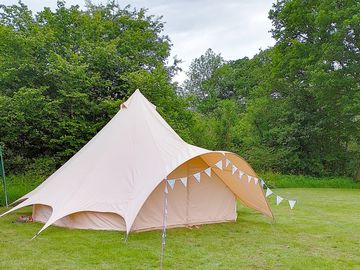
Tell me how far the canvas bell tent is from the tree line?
3313 millimetres

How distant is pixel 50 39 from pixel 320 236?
29.6ft

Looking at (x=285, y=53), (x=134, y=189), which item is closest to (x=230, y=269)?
(x=134, y=189)

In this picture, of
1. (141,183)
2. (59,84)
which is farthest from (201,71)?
(141,183)

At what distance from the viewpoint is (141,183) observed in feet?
22.5

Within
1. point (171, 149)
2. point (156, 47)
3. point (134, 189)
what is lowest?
point (134, 189)

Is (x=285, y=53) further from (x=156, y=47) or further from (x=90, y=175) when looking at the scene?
(x=90, y=175)

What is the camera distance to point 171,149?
7.50 metres

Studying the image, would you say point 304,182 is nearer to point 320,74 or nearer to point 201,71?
point 320,74

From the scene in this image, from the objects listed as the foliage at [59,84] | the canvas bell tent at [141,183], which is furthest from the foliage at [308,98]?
the canvas bell tent at [141,183]

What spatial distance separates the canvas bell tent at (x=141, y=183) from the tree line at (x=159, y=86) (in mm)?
3313

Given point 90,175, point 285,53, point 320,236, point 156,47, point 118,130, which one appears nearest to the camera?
point 320,236

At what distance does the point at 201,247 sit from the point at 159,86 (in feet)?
24.4

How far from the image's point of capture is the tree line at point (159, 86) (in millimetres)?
11227

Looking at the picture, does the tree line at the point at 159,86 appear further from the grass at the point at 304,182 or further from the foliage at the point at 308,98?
the grass at the point at 304,182
